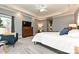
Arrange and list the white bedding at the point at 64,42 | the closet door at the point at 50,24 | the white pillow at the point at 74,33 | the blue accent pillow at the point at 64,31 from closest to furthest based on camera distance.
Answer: the white bedding at the point at 64,42 → the white pillow at the point at 74,33 → the blue accent pillow at the point at 64,31 → the closet door at the point at 50,24

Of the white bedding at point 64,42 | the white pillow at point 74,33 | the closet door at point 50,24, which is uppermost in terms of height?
the closet door at point 50,24

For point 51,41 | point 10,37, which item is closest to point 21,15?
point 10,37

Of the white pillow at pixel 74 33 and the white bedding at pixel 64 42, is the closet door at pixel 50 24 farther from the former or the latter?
the white pillow at pixel 74 33

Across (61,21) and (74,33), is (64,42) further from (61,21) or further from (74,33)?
(61,21)

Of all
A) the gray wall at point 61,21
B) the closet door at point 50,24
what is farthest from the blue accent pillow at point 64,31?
the closet door at point 50,24

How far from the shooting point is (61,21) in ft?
8.59

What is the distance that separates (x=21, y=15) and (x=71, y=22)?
1.20 metres

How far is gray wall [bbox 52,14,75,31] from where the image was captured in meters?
2.50

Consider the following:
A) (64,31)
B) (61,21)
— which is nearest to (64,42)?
(64,31)

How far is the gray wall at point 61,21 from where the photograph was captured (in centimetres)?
250

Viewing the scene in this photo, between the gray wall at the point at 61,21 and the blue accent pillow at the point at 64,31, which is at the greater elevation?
the gray wall at the point at 61,21

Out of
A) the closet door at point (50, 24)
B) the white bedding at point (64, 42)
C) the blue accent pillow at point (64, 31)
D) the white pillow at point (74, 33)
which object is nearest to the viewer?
the white bedding at point (64, 42)

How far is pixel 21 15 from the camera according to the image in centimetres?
257
